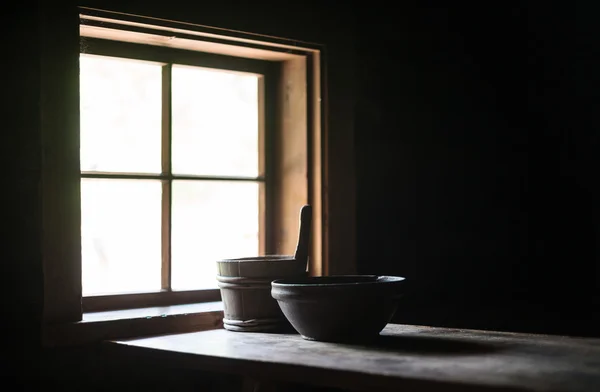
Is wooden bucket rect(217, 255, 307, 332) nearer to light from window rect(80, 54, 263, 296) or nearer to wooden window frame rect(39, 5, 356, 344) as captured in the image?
wooden window frame rect(39, 5, 356, 344)

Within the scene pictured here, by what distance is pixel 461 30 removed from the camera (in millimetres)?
2996

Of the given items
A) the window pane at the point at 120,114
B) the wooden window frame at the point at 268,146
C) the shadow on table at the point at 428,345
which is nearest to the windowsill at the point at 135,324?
the wooden window frame at the point at 268,146

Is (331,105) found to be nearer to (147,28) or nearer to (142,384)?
(147,28)

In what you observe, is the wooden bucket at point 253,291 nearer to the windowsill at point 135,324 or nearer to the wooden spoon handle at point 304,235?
the wooden spoon handle at point 304,235

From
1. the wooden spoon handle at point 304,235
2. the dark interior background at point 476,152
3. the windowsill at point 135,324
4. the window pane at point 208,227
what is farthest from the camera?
the dark interior background at point 476,152

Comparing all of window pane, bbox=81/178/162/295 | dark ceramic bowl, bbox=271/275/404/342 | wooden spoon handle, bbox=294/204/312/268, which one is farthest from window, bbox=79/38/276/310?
dark ceramic bowl, bbox=271/275/404/342

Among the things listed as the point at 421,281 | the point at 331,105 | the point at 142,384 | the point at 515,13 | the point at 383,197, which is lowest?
the point at 142,384

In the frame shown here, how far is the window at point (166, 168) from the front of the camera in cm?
249

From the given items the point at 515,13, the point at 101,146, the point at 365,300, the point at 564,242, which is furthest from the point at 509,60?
the point at 101,146

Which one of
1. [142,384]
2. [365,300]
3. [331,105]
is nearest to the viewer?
[365,300]

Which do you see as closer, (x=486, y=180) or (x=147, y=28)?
(x=147, y=28)

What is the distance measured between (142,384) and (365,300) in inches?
30.9

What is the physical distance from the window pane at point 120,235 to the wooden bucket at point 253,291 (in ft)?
1.20

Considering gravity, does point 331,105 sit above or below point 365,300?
above
